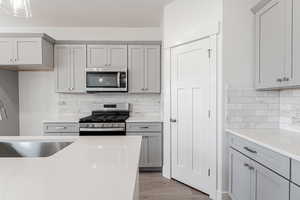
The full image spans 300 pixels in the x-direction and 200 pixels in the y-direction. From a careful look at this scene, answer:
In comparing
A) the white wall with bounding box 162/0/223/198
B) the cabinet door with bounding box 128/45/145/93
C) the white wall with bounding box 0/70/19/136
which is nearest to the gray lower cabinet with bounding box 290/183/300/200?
the white wall with bounding box 162/0/223/198

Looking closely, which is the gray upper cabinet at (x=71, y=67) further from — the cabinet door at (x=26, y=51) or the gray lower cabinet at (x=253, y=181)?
the gray lower cabinet at (x=253, y=181)

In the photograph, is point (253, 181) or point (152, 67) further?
point (152, 67)

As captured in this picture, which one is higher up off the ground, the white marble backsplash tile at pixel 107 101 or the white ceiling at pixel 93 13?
the white ceiling at pixel 93 13

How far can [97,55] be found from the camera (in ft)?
12.9

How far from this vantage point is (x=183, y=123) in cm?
315

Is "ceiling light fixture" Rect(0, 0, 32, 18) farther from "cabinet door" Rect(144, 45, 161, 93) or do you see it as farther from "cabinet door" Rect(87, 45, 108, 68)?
"cabinet door" Rect(144, 45, 161, 93)

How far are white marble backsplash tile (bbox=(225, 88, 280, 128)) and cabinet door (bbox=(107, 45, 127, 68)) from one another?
2.01m

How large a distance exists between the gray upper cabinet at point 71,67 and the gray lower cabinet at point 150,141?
1.17 meters

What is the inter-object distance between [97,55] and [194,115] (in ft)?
6.58

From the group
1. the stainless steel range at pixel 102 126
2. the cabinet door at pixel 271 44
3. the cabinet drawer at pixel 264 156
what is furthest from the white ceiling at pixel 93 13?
the cabinet drawer at pixel 264 156

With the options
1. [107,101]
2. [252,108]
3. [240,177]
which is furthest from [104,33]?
[240,177]

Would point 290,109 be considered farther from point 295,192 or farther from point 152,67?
point 152,67

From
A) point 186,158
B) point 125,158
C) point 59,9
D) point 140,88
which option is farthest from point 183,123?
point 59,9

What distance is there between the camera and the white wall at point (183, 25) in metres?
2.72
